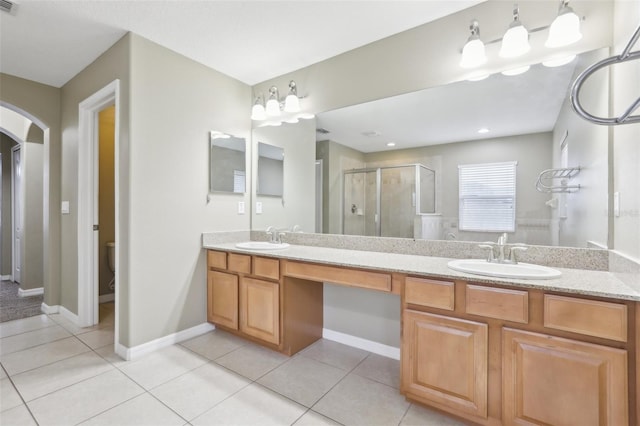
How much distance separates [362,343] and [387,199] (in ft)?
3.88

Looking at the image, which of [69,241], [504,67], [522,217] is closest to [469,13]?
[504,67]

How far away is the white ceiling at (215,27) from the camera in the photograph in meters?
1.97

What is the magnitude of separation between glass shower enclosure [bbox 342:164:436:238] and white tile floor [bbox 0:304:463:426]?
101cm

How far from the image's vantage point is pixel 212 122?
9.29ft

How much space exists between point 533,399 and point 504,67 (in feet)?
6.00

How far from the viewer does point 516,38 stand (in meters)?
1.70

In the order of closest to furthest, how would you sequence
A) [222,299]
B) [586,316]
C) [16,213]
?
[586,316], [222,299], [16,213]

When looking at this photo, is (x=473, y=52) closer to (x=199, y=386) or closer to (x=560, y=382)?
(x=560, y=382)

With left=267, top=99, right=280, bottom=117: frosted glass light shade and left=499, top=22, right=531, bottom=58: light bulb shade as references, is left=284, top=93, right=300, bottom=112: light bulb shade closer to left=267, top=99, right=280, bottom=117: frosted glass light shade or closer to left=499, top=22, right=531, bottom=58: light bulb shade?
left=267, top=99, right=280, bottom=117: frosted glass light shade

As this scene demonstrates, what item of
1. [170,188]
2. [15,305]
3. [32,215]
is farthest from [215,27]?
[15,305]

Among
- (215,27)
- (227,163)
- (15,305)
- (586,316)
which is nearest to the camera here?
(586,316)

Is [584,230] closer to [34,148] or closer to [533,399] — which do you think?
[533,399]

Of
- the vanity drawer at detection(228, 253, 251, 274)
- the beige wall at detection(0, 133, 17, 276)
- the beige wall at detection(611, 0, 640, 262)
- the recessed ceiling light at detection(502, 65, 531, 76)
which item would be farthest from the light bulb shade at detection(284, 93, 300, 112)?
the beige wall at detection(0, 133, 17, 276)

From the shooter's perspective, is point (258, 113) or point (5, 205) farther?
point (5, 205)
